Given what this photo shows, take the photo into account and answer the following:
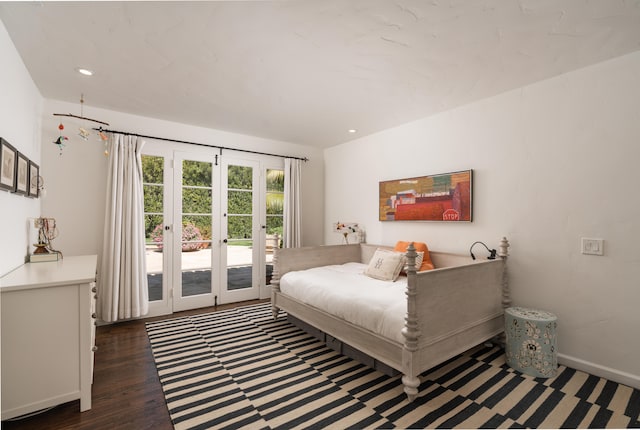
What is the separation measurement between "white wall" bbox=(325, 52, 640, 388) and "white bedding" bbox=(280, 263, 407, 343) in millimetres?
1045

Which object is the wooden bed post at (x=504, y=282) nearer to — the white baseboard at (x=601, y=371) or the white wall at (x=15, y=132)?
the white baseboard at (x=601, y=371)

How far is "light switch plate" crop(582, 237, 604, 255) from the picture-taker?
Result: 89.5 inches

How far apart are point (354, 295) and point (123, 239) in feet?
8.78

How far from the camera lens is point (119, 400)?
1.99 metres

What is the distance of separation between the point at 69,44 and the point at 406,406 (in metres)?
3.36

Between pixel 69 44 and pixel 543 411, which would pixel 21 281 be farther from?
pixel 543 411

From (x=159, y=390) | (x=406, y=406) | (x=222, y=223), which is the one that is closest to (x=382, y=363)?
(x=406, y=406)

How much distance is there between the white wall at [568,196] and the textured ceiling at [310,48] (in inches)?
9.5

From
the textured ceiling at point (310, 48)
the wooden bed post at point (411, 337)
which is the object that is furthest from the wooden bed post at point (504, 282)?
the textured ceiling at point (310, 48)

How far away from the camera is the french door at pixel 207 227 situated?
372 cm

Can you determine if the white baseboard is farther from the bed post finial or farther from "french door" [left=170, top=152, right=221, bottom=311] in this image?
"french door" [left=170, top=152, right=221, bottom=311]

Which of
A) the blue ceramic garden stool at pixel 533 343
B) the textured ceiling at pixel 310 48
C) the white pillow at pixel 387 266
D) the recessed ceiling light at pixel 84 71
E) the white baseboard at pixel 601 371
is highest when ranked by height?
the recessed ceiling light at pixel 84 71

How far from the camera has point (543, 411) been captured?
1.87 metres

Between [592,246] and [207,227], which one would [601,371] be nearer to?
[592,246]
